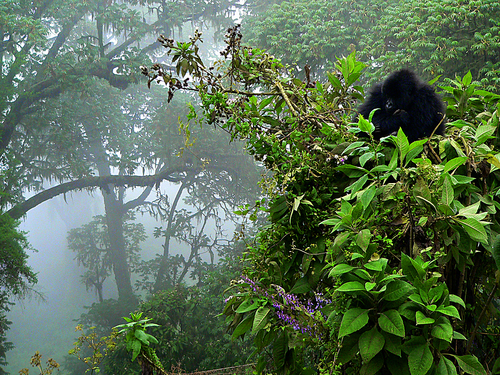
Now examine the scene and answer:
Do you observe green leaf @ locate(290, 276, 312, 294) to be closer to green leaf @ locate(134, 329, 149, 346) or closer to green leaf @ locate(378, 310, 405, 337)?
green leaf @ locate(378, 310, 405, 337)

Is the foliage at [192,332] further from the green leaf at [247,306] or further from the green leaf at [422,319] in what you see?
the green leaf at [422,319]

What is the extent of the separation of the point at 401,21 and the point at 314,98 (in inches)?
154

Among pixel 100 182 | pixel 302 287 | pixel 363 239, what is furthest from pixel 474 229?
pixel 100 182

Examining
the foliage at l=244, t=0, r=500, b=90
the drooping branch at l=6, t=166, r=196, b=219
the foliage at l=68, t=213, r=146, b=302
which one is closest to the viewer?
the foliage at l=244, t=0, r=500, b=90

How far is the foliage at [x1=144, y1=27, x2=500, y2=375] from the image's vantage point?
1.88ft

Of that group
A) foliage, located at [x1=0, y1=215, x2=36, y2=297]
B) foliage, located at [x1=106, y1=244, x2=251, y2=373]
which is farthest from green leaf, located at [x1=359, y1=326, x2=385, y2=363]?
foliage, located at [x1=0, y1=215, x2=36, y2=297]

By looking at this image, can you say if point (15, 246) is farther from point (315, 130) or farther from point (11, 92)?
point (315, 130)

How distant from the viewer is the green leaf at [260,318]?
30.4 inches

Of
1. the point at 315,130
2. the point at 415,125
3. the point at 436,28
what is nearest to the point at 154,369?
the point at 315,130

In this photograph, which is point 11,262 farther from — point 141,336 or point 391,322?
point 391,322

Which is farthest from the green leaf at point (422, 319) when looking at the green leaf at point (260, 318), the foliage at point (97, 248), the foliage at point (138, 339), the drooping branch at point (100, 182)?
the foliage at point (97, 248)

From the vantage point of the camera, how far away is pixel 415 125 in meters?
0.96

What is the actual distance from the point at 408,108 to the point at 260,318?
24.8 inches

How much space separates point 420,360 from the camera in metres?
0.54
